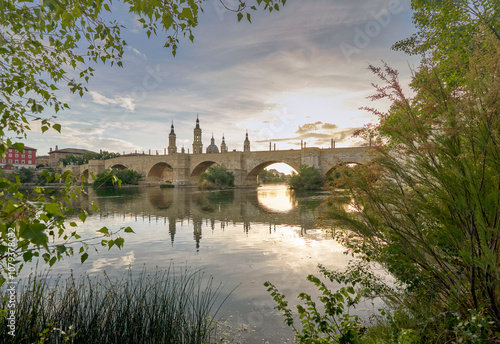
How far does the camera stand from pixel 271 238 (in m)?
8.12

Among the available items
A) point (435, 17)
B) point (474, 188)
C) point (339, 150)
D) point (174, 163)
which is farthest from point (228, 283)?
point (174, 163)

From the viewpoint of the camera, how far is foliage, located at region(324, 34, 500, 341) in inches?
85.9

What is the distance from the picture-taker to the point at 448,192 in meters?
2.38

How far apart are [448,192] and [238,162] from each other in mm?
41470

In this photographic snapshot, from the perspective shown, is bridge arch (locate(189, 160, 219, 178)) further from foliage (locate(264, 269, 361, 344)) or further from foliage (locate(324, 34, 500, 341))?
foliage (locate(264, 269, 361, 344))

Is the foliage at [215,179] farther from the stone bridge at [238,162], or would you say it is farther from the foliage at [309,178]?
the foliage at [309,178]

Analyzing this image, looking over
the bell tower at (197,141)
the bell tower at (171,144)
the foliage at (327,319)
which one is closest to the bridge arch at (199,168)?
the bell tower at (197,141)

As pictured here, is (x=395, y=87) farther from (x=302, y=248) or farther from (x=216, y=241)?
(x=216, y=241)

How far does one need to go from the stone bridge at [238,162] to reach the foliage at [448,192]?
92.7 feet

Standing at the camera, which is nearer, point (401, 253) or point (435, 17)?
point (401, 253)

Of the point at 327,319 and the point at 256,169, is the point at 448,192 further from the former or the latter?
the point at 256,169

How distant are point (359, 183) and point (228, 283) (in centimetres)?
301

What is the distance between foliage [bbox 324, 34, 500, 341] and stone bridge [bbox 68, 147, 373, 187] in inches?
1112

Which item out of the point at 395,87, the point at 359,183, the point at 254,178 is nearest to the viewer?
the point at 395,87
